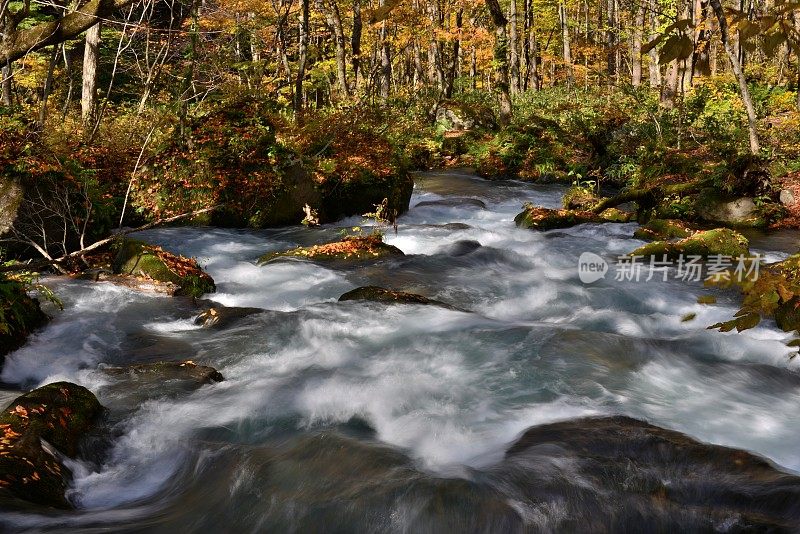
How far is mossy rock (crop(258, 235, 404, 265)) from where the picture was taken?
36.3 feet

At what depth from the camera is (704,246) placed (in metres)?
10.8

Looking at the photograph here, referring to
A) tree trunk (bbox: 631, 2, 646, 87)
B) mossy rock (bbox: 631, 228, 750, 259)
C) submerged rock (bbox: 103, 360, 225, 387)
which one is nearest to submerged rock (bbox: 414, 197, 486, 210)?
mossy rock (bbox: 631, 228, 750, 259)

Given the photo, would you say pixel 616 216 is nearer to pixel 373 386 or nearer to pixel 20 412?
pixel 373 386

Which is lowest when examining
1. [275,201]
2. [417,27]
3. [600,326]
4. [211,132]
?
[600,326]

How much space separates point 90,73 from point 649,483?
1523 centimetres

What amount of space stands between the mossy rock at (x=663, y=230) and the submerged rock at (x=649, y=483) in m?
8.20

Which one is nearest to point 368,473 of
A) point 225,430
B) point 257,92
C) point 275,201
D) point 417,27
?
point 225,430

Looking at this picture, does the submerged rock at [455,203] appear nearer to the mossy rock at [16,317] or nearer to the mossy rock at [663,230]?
the mossy rock at [663,230]

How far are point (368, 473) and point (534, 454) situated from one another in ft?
4.15

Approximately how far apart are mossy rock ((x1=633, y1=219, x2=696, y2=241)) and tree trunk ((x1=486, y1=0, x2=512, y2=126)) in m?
11.8

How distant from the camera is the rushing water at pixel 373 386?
14.0 ft

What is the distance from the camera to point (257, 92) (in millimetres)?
14633

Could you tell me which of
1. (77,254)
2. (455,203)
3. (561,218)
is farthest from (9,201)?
(561,218)

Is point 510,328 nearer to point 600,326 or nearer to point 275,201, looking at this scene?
point 600,326
